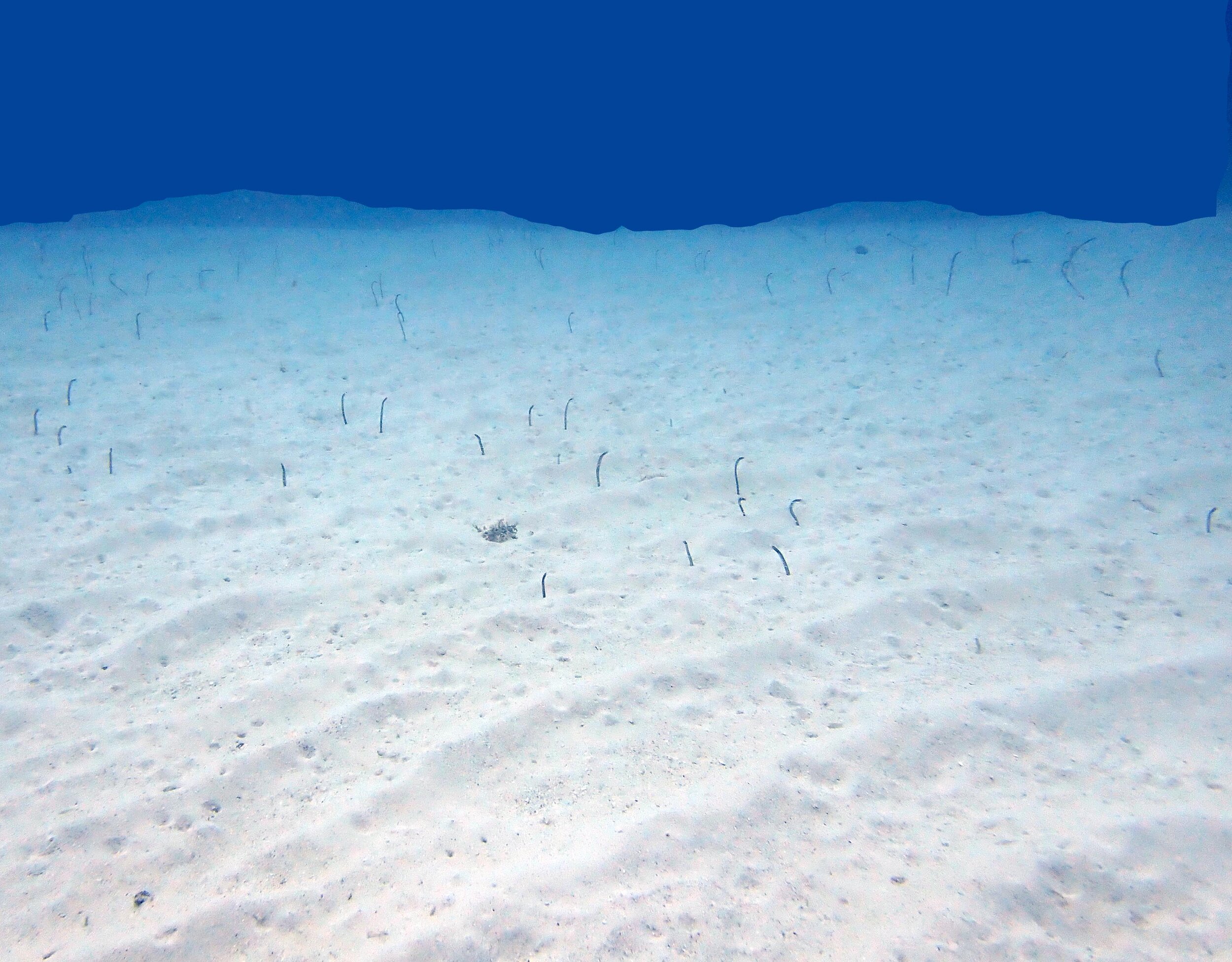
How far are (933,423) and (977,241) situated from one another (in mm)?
5960

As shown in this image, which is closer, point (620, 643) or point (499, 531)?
point (620, 643)

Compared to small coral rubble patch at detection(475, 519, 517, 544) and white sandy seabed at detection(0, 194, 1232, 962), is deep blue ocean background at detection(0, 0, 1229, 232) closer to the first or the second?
white sandy seabed at detection(0, 194, 1232, 962)

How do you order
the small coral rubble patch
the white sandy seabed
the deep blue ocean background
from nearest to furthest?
1. the white sandy seabed
2. the small coral rubble patch
3. the deep blue ocean background

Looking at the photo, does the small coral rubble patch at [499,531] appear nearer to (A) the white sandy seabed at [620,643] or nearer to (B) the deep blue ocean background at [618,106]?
(A) the white sandy seabed at [620,643]

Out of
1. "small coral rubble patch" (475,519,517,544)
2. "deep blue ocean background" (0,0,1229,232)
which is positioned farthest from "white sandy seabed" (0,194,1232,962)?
"deep blue ocean background" (0,0,1229,232)

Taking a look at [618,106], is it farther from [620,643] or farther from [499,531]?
[620,643]

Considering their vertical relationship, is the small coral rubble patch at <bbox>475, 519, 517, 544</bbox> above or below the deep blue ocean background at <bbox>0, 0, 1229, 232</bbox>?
below

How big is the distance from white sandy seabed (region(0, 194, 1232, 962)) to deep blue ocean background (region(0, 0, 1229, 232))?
19.9 feet

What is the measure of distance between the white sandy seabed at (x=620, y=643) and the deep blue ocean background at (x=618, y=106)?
6.07m

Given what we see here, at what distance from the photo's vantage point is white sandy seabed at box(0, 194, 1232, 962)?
2227mm

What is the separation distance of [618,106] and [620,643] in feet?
39.2

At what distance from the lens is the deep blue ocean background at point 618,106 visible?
1135 centimetres

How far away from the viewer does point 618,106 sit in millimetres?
12852

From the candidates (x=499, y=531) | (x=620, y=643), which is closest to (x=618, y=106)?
(x=499, y=531)
